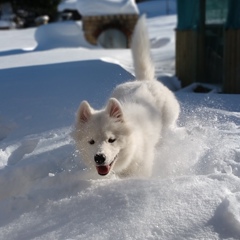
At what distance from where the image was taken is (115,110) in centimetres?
289

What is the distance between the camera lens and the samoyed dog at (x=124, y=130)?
2.78m

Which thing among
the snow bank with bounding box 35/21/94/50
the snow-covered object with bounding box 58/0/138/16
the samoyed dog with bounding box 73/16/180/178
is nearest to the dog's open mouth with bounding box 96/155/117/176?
the samoyed dog with bounding box 73/16/180/178

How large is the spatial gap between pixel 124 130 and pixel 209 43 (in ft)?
18.7

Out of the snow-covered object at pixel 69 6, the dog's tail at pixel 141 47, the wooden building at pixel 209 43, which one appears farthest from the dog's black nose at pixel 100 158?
the snow-covered object at pixel 69 6

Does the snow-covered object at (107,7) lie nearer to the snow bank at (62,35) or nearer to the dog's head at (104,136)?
the snow bank at (62,35)

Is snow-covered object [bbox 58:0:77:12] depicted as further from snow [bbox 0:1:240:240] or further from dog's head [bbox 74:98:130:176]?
dog's head [bbox 74:98:130:176]

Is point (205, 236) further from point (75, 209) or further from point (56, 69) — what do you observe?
point (56, 69)

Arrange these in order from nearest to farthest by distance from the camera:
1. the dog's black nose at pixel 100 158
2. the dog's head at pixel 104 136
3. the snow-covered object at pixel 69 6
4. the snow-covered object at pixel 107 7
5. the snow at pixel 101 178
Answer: the snow at pixel 101 178
the dog's black nose at pixel 100 158
the dog's head at pixel 104 136
the snow-covered object at pixel 107 7
the snow-covered object at pixel 69 6

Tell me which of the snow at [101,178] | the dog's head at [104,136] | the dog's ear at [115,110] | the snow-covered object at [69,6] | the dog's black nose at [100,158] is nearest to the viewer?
the snow at [101,178]

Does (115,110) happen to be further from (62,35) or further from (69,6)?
(69,6)

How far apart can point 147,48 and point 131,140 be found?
157cm

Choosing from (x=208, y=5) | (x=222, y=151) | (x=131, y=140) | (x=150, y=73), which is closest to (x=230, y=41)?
(x=208, y=5)

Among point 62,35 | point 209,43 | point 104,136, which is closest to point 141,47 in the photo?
point 104,136

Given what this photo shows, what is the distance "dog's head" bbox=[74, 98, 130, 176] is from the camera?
271 cm
